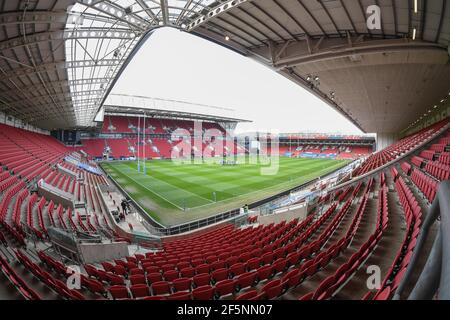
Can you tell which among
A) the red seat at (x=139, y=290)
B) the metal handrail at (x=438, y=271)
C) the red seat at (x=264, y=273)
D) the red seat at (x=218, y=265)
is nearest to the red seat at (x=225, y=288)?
the red seat at (x=264, y=273)

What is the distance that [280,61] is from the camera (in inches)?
476

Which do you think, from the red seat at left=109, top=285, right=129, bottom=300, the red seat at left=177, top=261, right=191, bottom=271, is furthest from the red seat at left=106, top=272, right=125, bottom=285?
the red seat at left=177, top=261, right=191, bottom=271

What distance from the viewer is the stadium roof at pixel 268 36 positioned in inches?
352

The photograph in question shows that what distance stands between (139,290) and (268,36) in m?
11.2

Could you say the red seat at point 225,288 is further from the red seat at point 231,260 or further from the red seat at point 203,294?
the red seat at point 231,260

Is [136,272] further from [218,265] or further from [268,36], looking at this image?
[268,36]

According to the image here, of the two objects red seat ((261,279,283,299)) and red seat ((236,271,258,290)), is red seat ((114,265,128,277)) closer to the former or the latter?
red seat ((236,271,258,290))

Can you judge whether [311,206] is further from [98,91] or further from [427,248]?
[98,91]

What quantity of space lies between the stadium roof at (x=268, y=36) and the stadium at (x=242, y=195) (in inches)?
2.8

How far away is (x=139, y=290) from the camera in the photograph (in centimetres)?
522

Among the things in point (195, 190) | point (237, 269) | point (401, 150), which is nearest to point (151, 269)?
point (237, 269)

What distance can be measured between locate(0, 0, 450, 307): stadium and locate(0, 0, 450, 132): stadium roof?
0.07 metres
